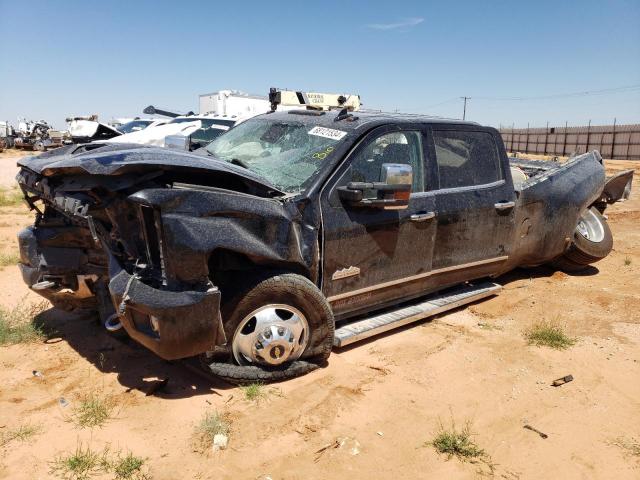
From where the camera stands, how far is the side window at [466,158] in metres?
4.38

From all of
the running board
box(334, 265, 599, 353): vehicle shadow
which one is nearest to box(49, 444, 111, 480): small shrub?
the running board

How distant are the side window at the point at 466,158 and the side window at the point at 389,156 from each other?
22cm

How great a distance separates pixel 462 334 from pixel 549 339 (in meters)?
0.67

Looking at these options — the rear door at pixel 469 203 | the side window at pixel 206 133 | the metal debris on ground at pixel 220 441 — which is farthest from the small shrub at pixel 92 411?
the side window at pixel 206 133

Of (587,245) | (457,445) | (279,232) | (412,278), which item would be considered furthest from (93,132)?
(587,245)

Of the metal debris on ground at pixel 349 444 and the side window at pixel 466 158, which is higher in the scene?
the side window at pixel 466 158

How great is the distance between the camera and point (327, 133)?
3.98 m

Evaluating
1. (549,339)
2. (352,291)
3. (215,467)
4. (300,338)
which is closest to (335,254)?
(352,291)

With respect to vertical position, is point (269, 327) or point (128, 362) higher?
point (269, 327)

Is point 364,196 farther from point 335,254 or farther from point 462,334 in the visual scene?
point 462,334

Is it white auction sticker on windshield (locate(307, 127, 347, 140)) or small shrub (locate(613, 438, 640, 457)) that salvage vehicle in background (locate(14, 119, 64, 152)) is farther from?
small shrub (locate(613, 438, 640, 457))

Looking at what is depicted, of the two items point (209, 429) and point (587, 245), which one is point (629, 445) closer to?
point (209, 429)

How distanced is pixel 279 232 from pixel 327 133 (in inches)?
41.9

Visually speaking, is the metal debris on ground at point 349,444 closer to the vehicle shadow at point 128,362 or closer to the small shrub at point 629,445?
the vehicle shadow at point 128,362
